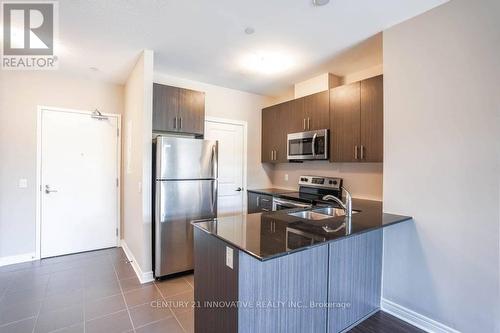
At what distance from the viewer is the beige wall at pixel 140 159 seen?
9.30 feet

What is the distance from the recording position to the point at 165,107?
3.13 m

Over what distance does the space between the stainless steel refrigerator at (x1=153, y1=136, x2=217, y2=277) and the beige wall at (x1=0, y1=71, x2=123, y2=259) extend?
1.89 meters

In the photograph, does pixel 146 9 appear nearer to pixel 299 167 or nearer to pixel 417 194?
pixel 417 194

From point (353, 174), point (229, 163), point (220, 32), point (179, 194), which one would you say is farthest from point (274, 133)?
point (220, 32)

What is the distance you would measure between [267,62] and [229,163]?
1777 millimetres

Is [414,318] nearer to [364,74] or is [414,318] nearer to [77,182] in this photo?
[364,74]

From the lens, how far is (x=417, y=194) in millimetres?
2111

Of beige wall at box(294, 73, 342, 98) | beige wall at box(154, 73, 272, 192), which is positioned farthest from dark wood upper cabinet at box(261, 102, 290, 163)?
beige wall at box(294, 73, 342, 98)

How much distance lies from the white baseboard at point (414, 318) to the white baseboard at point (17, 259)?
440 centimetres

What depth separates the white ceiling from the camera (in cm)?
200

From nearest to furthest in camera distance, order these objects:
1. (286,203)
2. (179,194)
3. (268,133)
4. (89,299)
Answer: (89,299), (179,194), (286,203), (268,133)

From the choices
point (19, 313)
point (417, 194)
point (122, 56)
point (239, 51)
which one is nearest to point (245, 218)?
point (417, 194)

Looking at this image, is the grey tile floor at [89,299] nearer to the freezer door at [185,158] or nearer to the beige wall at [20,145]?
the beige wall at [20,145]

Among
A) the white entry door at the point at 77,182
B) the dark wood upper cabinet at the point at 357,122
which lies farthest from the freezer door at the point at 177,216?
the dark wood upper cabinet at the point at 357,122
